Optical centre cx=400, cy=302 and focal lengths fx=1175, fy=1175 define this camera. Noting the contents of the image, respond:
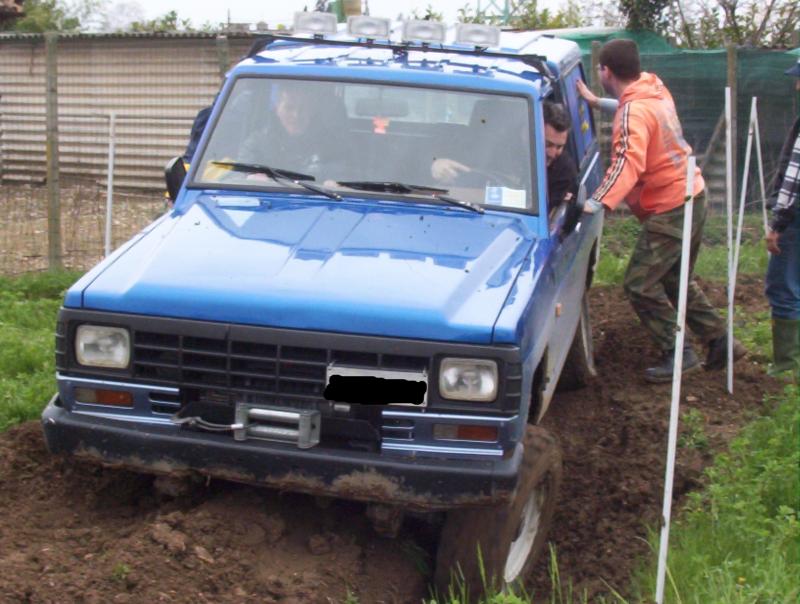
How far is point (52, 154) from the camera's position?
33.0ft

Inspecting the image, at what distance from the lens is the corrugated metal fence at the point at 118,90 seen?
1573cm

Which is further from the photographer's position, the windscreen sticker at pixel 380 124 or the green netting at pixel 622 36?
the green netting at pixel 622 36

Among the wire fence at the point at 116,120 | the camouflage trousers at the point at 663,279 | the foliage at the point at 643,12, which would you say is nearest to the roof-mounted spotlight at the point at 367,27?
the camouflage trousers at the point at 663,279

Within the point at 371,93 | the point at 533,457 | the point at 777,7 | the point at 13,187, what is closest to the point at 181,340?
the point at 533,457

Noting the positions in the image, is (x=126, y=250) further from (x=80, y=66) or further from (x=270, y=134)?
(x=80, y=66)

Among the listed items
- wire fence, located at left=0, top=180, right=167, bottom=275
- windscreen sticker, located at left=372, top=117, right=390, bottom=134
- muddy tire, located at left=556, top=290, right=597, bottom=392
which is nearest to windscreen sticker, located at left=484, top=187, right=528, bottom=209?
windscreen sticker, located at left=372, top=117, right=390, bottom=134

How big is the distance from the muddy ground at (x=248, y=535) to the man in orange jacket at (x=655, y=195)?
103 cm

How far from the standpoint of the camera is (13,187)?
54.1ft

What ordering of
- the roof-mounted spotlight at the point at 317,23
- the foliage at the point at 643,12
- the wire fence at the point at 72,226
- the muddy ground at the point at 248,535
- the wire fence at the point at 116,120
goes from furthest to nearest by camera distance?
1. the foliage at the point at 643,12
2. the wire fence at the point at 116,120
3. the wire fence at the point at 72,226
4. the roof-mounted spotlight at the point at 317,23
5. the muddy ground at the point at 248,535

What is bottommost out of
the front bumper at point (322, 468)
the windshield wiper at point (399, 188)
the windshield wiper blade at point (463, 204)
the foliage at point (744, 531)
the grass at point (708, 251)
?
the foliage at point (744, 531)

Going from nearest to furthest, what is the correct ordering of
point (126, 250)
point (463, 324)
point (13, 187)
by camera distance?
point (463, 324), point (126, 250), point (13, 187)

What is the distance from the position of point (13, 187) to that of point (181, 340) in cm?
1305

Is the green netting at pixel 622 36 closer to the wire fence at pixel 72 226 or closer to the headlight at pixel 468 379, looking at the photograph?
the wire fence at pixel 72 226

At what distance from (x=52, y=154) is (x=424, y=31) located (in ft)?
16.5
